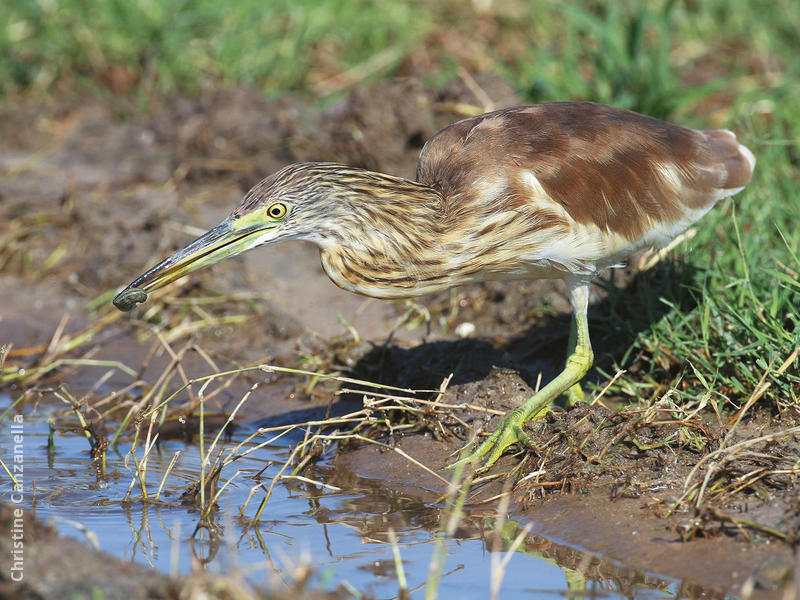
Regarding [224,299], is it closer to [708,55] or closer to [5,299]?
[5,299]

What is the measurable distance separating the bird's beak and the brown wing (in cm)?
88

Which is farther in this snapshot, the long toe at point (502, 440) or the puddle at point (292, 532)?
the long toe at point (502, 440)

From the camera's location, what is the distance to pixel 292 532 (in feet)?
13.4

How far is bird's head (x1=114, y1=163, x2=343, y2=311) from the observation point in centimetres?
443

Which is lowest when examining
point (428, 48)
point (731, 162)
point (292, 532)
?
point (292, 532)

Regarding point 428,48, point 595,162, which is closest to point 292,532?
point 595,162

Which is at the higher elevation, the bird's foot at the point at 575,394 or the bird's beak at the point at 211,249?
the bird's beak at the point at 211,249

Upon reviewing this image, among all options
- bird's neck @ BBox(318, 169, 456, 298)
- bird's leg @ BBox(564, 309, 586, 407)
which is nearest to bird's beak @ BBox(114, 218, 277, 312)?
bird's neck @ BBox(318, 169, 456, 298)

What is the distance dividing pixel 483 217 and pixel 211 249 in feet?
3.85

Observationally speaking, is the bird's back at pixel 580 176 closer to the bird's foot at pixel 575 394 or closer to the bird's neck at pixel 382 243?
the bird's neck at pixel 382 243

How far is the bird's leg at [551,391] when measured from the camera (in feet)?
14.7

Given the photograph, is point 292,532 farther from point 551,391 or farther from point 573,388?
point 573,388

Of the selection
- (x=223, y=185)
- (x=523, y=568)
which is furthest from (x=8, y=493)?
(x=223, y=185)

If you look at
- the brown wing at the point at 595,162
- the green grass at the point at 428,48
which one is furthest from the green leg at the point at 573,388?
the green grass at the point at 428,48
